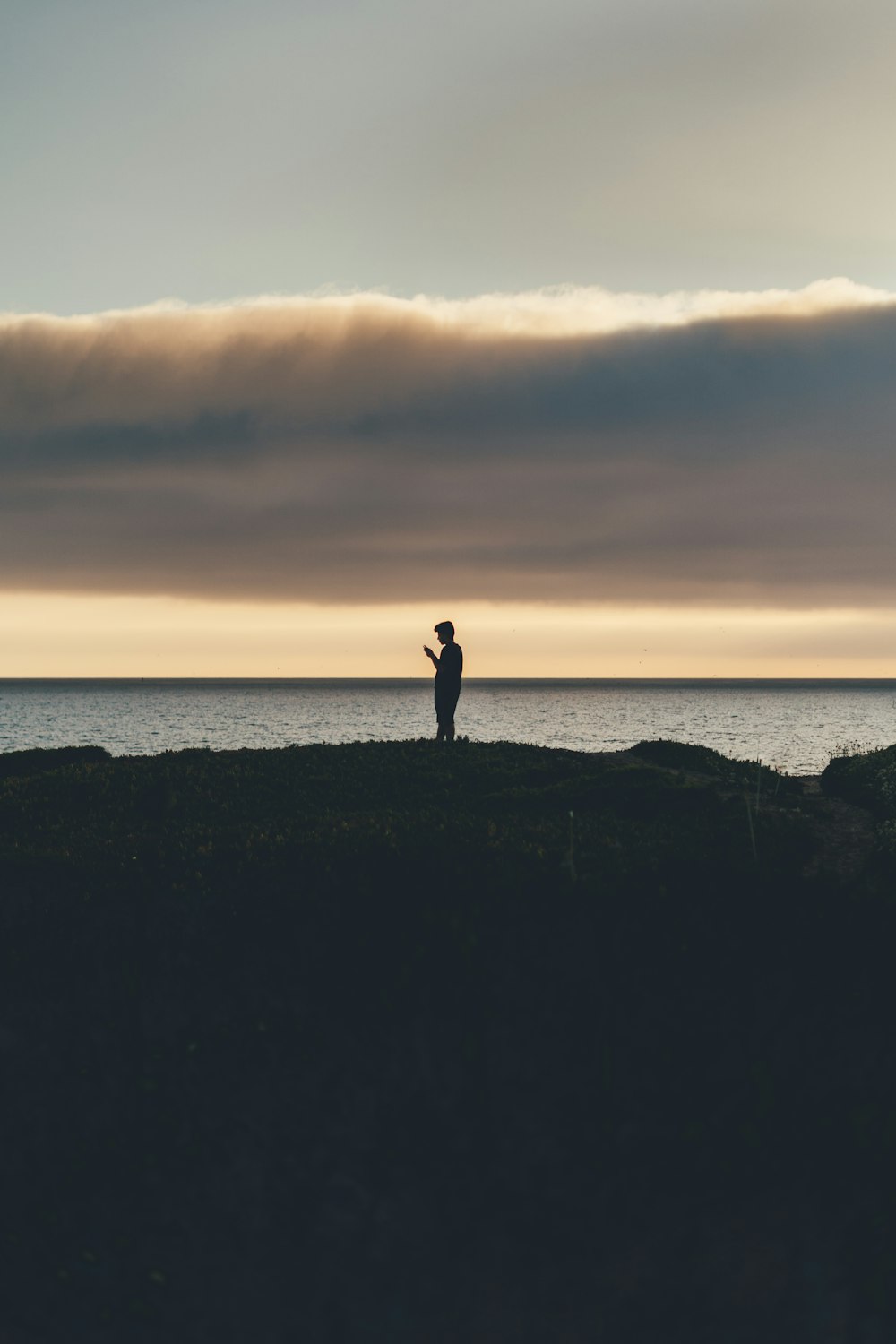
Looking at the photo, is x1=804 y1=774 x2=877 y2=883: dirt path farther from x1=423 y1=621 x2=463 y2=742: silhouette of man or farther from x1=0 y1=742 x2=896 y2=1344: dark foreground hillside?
x1=423 y1=621 x2=463 y2=742: silhouette of man

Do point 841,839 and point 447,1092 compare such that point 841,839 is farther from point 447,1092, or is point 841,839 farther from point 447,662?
point 447,1092

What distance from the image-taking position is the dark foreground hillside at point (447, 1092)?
7.27 m

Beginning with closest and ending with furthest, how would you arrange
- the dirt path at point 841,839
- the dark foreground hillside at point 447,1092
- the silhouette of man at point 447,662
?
the dark foreground hillside at point 447,1092
the dirt path at point 841,839
the silhouette of man at point 447,662

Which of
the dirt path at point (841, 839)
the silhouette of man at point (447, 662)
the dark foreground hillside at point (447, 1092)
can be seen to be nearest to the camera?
the dark foreground hillside at point (447, 1092)

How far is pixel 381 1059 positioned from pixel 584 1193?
8.86 feet

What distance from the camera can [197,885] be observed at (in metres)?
15.7

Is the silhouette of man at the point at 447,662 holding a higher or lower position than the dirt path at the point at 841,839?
higher

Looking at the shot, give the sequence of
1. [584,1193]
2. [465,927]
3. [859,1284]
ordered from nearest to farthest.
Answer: [859,1284], [584,1193], [465,927]

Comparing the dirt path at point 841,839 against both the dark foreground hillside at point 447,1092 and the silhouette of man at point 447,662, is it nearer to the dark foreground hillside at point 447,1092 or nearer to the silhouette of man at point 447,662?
the dark foreground hillside at point 447,1092

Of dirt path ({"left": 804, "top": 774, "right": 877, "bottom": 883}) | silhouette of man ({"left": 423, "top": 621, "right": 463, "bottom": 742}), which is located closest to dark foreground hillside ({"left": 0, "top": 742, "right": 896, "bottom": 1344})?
dirt path ({"left": 804, "top": 774, "right": 877, "bottom": 883})

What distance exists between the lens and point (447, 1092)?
9.55m

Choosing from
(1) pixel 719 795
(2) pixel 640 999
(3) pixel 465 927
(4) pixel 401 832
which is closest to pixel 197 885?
(4) pixel 401 832

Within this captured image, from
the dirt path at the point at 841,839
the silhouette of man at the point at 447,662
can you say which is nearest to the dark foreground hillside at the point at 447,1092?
the dirt path at the point at 841,839

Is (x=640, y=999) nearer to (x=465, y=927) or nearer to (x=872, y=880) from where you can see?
(x=465, y=927)
